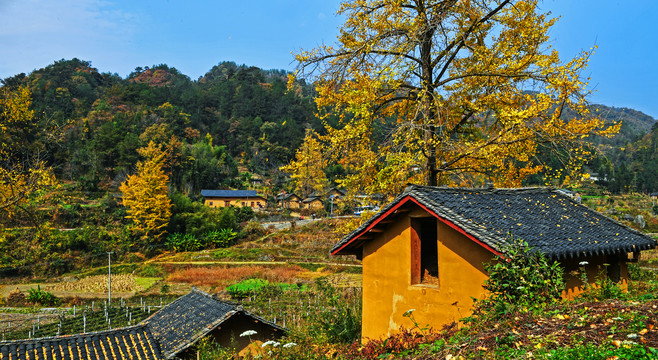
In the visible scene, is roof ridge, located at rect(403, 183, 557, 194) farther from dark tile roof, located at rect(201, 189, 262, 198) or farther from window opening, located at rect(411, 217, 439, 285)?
dark tile roof, located at rect(201, 189, 262, 198)

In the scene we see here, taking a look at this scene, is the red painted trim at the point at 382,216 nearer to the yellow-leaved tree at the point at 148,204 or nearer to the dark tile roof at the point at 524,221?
the dark tile roof at the point at 524,221

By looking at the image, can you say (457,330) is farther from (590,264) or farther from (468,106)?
(468,106)

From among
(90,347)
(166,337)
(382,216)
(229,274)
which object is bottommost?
(229,274)

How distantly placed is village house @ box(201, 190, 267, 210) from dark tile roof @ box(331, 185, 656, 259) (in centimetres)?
6110

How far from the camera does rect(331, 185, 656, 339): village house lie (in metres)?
8.38

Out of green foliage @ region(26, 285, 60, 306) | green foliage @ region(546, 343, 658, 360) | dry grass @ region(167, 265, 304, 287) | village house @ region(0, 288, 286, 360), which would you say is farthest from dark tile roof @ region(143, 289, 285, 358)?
green foliage @ region(26, 285, 60, 306)

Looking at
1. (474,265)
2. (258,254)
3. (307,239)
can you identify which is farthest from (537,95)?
(307,239)

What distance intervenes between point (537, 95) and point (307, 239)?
1632 inches

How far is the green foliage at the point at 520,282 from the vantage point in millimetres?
7269

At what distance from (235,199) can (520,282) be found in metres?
66.1

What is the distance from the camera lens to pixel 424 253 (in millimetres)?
10898

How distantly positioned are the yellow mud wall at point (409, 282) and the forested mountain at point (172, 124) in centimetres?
5522

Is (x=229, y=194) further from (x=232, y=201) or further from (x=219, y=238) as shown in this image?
(x=219, y=238)

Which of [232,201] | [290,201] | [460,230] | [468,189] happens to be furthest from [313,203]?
[460,230]
